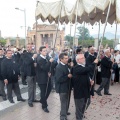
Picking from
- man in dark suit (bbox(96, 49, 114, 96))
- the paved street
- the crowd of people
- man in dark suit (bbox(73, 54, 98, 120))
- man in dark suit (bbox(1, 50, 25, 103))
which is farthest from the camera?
man in dark suit (bbox(96, 49, 114, 96))

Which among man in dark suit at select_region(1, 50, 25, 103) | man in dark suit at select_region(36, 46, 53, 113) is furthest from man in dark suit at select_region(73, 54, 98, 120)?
man in dark suit at select_region(1, 50, 25, 103)

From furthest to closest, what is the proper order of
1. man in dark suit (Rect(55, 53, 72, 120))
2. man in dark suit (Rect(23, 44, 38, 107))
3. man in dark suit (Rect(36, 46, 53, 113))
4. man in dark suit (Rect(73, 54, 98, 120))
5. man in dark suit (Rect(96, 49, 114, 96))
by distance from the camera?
man in dark suit (Rect(96, 49, 114, 96))
man in dark suit (Rect(23, 44, 38, 107))
man in dark suit (Rect(36, 46, 53, 113))
man in dark suit (Rect(55, 53, 72, 120))
man in dark suit (Rect(73, 54, 98, 120))

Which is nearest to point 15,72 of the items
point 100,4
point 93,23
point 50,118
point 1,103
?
point 1,103

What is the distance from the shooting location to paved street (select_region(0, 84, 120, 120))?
5.31m

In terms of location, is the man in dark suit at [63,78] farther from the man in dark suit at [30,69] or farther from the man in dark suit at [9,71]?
the man in dark suit at [9,71]

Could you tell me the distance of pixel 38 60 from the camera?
557 cm

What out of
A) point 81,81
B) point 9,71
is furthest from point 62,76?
point 9,71

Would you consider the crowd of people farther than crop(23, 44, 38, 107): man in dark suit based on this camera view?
No

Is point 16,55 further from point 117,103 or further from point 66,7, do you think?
point 117,103

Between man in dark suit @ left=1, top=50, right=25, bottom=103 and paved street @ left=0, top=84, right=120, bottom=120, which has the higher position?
man in dark suit @ left=1, top=50, right=25, bottom=103

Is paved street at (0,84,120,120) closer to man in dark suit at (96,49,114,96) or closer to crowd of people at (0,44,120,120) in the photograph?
crowd of people at (0,44,120,120)

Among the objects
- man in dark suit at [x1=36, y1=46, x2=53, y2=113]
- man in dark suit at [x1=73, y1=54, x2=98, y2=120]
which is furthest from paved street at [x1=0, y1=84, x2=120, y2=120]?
man in dark suit at [x1=73, y1=54, x2=98, y2=120]

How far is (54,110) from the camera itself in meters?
5.84

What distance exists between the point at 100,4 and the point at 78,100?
9.92ft
